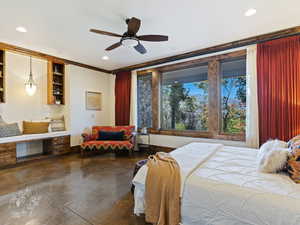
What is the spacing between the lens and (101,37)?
10.5 ft

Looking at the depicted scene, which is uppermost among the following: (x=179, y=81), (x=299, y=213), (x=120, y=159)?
(x=179, y=81)

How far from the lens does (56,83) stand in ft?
15.2

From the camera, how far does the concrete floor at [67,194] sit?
71.5 inches

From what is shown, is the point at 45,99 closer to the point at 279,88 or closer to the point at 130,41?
the point at 130,41

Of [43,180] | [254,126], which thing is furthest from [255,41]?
[43,180]

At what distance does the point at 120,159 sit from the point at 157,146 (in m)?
1.22

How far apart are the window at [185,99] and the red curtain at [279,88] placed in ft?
4.12

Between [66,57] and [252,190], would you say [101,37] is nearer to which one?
[66,57]

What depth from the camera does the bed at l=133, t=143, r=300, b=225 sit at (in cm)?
111

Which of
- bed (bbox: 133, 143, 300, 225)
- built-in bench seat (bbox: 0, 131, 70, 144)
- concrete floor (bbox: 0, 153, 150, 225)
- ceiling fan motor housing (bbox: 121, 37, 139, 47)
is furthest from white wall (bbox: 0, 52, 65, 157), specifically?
bed (bbox: 133, 143, 300, 225)

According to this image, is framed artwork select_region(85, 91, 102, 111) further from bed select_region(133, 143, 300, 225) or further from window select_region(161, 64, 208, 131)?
bed select_region(133, 143, 300, 225)

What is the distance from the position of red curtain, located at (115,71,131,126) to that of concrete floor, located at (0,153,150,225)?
188 cm

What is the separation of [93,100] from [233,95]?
4252 mm

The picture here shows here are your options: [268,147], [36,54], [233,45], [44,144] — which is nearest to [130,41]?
[233,45]
